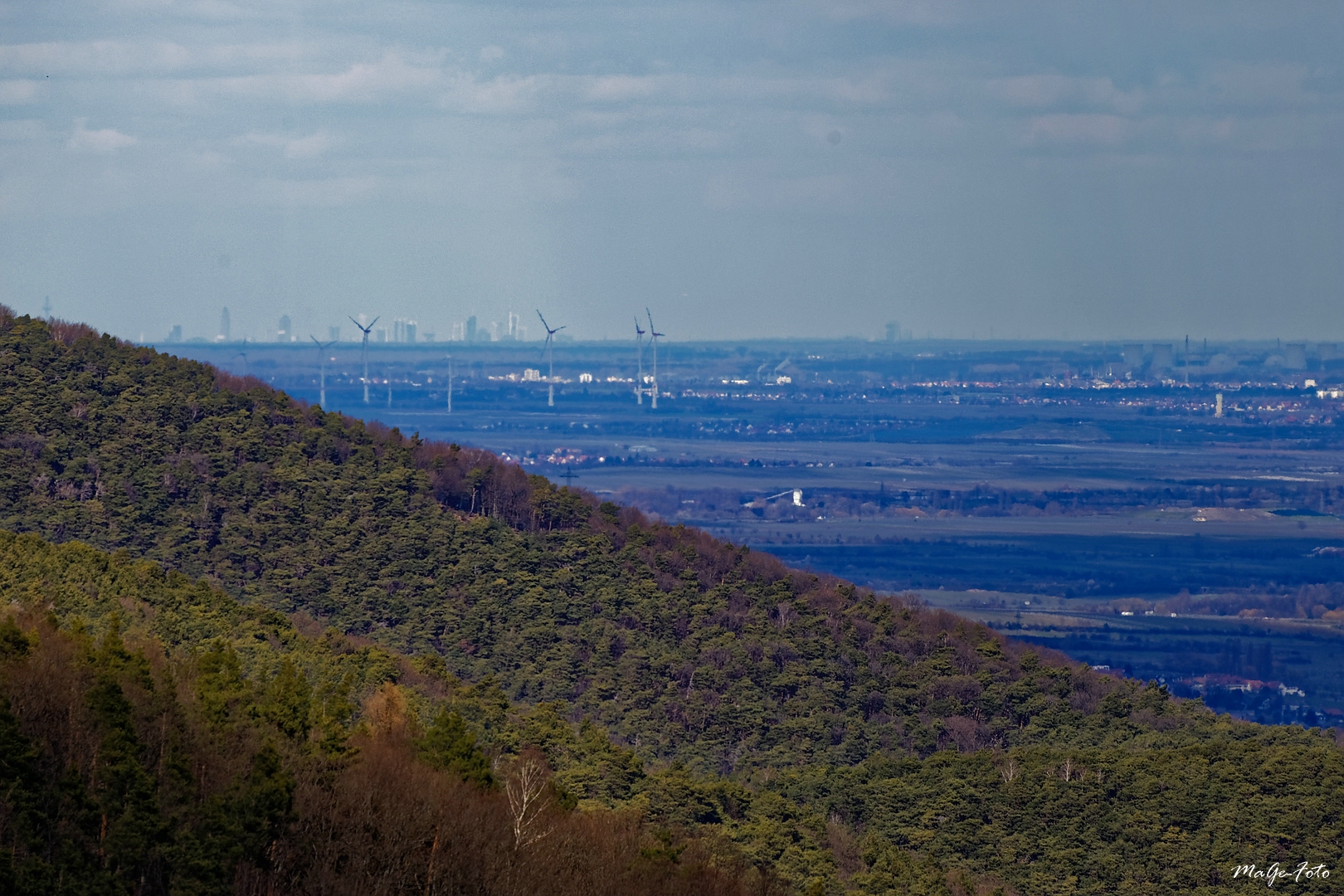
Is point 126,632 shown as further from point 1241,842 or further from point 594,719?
point 1241,842

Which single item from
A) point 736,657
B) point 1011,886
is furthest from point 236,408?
point 1011,886

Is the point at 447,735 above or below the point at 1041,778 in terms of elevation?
above

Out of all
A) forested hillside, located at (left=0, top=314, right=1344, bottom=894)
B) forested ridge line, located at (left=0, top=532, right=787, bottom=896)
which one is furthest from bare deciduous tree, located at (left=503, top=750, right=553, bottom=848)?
forested hillside, located at (left=0, top=314, right=1344, bottom=894)

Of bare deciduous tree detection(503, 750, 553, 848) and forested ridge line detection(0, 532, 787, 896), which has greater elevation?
forested ridge line detection(0, 532, 787, 896)
